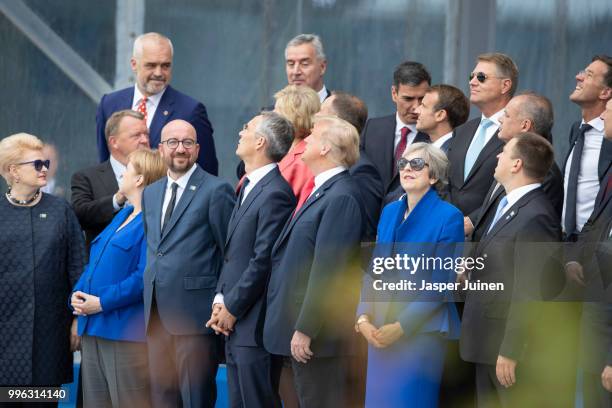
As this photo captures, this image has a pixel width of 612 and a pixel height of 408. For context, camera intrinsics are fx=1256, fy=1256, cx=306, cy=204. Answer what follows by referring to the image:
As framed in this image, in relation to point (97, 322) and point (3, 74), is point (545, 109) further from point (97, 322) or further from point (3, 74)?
point (3, 74)

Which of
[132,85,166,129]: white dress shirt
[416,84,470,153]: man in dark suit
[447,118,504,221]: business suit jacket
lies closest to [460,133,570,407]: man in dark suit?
[447,118,504,221]: business suit jacket

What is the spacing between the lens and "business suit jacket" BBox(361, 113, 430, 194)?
23.0 feet

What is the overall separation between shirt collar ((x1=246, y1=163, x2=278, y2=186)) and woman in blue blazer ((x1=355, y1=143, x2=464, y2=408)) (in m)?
0.80

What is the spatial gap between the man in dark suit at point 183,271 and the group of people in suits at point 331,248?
0.01 m

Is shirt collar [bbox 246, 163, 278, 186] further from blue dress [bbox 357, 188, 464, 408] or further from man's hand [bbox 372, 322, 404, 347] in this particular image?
man's hand [bbox 372, 322, 404, 347]

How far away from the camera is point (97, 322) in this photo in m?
6.59

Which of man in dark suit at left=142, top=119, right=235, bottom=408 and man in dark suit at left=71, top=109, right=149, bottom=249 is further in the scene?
man in dark suit at left=71, top=109, right=149, bottom=249

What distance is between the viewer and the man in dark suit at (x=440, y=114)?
6723mm

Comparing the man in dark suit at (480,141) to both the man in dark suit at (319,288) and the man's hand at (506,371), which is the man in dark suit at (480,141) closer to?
the man in dark suit at (319,288)

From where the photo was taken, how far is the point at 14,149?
687 cm

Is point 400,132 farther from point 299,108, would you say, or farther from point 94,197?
point 94,197

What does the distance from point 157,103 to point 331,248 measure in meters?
2.17

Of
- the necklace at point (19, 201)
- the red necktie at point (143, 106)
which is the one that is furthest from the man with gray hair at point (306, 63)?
the necklace at point (19, 201)

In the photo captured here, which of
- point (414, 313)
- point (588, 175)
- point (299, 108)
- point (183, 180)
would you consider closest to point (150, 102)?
point (183, 180)
